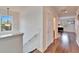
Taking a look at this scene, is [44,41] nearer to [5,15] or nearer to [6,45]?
[6,45]

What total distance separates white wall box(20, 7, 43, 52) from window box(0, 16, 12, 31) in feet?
0.74

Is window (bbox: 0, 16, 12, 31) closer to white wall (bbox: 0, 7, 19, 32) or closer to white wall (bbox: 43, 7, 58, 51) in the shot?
white wall (bbox: 0, 7, 19, 32)

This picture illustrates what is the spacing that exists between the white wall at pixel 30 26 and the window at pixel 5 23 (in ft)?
0.74

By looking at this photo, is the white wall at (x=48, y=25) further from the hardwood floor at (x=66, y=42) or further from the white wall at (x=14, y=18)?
the white wall at (x=14, y=18)

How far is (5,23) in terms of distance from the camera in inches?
81.8

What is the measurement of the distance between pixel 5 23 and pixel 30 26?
479 millimetres

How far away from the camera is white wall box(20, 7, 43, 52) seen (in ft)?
7.25

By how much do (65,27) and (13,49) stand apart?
50.5 inches

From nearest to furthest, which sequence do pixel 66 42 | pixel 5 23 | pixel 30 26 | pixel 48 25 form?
pixel 5 23
pixel 30 26
pixel 48 25
pixel 66 42

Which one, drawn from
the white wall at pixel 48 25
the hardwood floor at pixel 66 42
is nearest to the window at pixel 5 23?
the white wall at pixel 48 25

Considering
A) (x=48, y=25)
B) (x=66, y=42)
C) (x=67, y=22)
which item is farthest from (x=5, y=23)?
(x=66, y=42)

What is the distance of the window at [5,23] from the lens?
2.05 m

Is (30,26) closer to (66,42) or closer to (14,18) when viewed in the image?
(14,18)

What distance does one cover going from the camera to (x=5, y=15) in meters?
2.06
